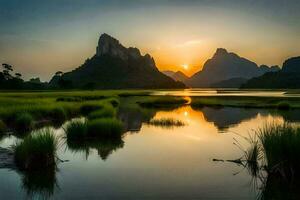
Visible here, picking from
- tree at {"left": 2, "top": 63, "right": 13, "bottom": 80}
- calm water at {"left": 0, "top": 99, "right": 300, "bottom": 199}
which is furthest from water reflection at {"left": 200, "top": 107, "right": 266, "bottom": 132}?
tree at {"left": 2, "top": 63, "right": 13, "bottom": 80}

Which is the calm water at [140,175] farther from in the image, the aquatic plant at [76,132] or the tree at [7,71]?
the tree at [7,71]

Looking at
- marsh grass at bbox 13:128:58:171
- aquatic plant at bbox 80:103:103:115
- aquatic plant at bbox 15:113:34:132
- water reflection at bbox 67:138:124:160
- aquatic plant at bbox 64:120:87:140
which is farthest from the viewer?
aquatic plant at bbox 80:103:103:115

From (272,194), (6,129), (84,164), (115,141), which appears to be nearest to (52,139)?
(84,164)

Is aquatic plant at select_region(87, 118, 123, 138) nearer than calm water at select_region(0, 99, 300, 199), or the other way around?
Result: calm water at select_region(0, 99, 300, 199)

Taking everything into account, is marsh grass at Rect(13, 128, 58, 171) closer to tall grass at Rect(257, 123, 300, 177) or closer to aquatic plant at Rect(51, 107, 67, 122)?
tall grass at Rect(257, 123, 300, 177)

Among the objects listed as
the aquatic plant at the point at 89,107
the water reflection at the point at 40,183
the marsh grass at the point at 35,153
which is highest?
the aquatic plant at the point at 89,107

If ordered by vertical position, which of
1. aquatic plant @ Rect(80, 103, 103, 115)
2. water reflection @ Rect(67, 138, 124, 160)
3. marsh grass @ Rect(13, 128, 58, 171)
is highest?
aquatic plant @ Rect(80, 103, 103, 115)

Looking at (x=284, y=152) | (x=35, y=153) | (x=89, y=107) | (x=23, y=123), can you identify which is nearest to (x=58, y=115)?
(x=23, y=123)

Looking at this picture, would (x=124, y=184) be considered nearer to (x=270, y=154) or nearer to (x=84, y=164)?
(x=84, y=164)

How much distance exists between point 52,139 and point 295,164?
10.3 metres

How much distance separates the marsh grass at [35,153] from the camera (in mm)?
Result: 15523

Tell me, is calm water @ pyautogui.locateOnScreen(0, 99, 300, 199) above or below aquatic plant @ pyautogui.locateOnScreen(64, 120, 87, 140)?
below

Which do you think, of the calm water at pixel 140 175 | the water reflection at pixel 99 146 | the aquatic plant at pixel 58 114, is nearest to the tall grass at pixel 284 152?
the calm water at pixel 140 175

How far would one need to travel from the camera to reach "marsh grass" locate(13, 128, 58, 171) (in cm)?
1552
